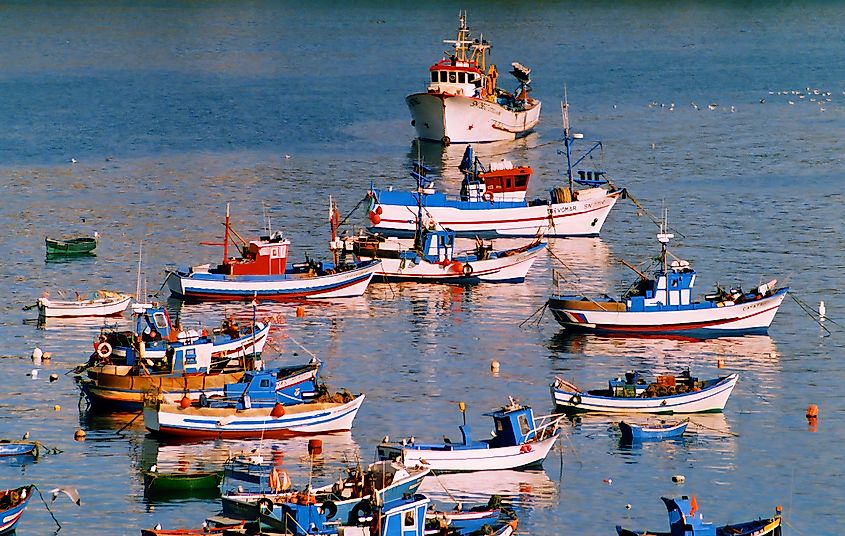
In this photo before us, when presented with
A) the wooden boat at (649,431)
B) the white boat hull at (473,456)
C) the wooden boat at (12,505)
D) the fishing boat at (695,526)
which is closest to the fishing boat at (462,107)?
the wooden boat at (649,431)

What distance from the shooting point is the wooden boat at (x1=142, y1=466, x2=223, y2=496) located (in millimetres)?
58438

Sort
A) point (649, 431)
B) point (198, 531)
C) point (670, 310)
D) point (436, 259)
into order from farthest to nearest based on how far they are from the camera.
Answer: point (436, 259) < point (670, 310) < point (649, 431) < point (198, 531)

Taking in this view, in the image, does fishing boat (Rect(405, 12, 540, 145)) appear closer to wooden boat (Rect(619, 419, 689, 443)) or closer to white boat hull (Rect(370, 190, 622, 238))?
white boat hull (Rect(370, 190, 622, 238))

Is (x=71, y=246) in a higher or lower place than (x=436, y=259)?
higher

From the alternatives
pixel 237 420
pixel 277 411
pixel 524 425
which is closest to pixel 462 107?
pixel 277 411

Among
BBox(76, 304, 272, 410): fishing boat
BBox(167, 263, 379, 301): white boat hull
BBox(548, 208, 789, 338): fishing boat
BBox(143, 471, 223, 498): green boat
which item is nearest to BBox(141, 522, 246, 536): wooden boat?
BBox(143, 471, 223, 498): green boat

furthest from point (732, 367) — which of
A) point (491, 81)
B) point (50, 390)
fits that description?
point (491, 81)

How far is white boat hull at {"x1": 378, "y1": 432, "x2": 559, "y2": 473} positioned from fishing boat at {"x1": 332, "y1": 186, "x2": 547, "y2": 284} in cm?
3349

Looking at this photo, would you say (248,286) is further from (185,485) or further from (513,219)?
(185,485)

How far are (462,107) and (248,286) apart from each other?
58.6 metres

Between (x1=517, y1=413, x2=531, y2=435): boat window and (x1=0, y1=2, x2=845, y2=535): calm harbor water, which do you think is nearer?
(x1=0, y1=2, x2=845, y2=535): calm harbor water

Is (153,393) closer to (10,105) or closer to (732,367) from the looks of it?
(732,367)

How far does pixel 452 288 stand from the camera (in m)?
94.8

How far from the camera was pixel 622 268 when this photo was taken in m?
99.2
